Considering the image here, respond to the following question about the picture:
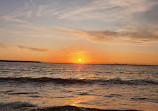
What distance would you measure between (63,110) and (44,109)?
1177mm

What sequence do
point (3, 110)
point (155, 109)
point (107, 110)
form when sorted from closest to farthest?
point (3, 110) < point (107, 110) < point (155, 109)

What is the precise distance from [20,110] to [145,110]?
789cm

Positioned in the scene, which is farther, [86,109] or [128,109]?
[128,109]

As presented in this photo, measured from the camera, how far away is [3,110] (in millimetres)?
8758

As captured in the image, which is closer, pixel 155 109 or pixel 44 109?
pixel 44 109

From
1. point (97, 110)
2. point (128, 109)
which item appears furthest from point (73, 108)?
point (128, 109)

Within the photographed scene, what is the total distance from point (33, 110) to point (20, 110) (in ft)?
2.48

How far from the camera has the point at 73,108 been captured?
364 inches

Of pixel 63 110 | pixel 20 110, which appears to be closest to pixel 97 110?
pixel 63 110

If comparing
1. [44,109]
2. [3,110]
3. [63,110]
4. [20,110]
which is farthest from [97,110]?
[3,110]

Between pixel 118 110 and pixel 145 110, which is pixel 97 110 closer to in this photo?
pixel 118 110

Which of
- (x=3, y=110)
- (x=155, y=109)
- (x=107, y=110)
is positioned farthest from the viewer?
(x=155, y=109)

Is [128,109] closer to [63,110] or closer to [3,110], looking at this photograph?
[63,110]

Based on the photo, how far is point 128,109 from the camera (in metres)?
9.88
